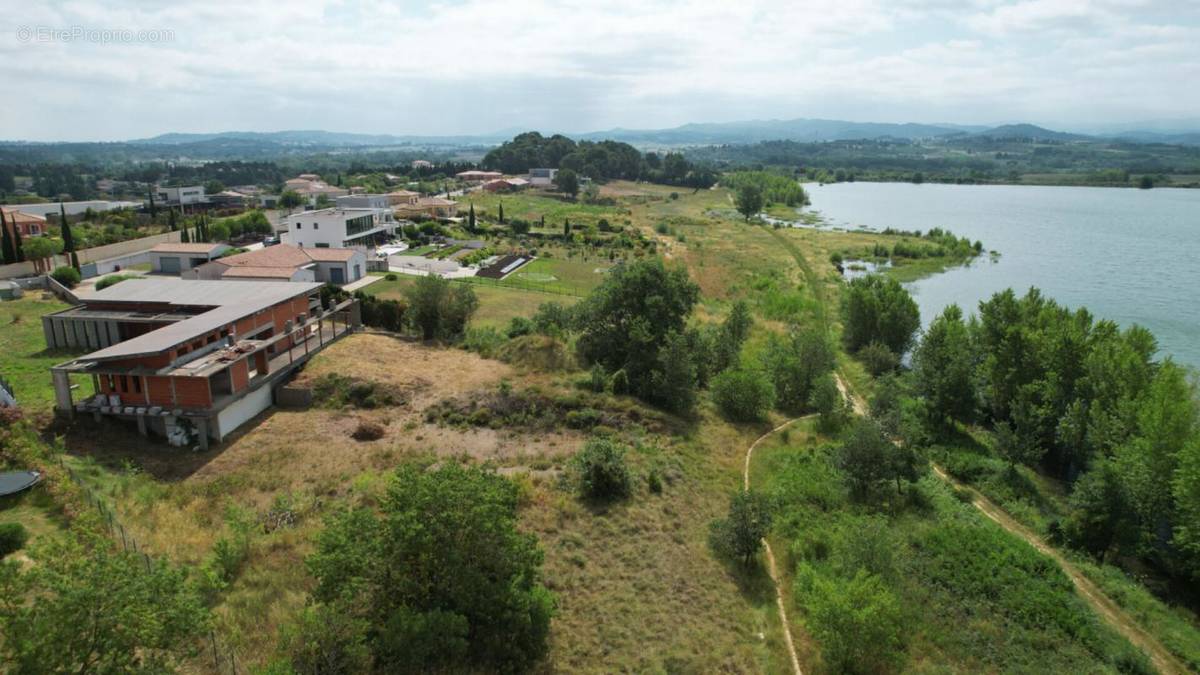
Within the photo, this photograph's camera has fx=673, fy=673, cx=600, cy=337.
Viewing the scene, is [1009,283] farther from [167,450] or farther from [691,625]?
[167,450]

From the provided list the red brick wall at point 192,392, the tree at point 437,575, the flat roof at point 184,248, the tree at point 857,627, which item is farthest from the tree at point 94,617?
the flat roof at point 184,248

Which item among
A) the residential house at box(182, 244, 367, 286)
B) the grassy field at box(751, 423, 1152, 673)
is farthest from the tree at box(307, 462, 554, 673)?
the residential house at box(182, 244, 367, 286)

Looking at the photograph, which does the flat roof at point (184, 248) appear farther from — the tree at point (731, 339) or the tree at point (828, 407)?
the tree at point (828, 407)

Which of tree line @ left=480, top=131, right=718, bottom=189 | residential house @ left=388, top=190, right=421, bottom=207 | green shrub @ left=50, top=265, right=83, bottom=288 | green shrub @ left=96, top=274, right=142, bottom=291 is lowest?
green shrub @ left=96, top=274, right=142, bottom=291

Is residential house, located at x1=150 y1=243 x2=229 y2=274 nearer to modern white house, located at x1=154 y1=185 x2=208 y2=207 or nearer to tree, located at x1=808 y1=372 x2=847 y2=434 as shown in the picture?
tree, located at x1=808 y1=372 x2=847 y2=434

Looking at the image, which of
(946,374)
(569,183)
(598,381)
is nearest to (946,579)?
(946,374)

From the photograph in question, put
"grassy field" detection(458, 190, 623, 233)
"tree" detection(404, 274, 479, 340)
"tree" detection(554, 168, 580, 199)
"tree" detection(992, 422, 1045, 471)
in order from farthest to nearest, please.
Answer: "tree" detection(554, 168, 580, 199), "grassy field" detection(458, 190, 623, 233), "tree" detection(404, 274, 479, 340), "tree" detection(992, 422, 1045, 471)

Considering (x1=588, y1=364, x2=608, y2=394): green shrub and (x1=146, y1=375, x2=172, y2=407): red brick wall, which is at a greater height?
(x1=146, y1=375, x2=172, y2=407): red brick wall
